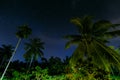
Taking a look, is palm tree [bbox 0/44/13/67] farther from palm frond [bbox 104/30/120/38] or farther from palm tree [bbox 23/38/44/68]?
palm frond [bbox 104/30/120/38]

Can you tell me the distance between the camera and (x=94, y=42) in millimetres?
24156

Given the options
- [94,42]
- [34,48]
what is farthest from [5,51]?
[94,42]

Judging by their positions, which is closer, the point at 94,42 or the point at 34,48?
the point at 94,42

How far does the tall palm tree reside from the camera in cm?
2116

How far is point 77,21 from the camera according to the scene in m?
25.6

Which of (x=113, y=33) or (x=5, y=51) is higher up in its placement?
(x=5, y=51)

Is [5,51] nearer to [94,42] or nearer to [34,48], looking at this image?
[34,48]

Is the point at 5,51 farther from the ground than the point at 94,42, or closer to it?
farther from the ground

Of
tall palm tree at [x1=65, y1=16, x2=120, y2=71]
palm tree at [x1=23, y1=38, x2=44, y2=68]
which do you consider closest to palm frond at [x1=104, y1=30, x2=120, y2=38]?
tall palm tree at [x1=65, y1=16, x2=120, y2=71]

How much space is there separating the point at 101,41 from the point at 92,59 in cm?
368

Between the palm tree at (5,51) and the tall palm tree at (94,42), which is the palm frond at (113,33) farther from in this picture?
the palm tree at (5,51)

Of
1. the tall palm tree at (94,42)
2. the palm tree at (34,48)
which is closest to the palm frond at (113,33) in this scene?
the tall palm tree at (94,42)

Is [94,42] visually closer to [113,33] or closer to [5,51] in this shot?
[113,33]

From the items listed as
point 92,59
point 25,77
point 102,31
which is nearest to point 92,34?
point 102,31
